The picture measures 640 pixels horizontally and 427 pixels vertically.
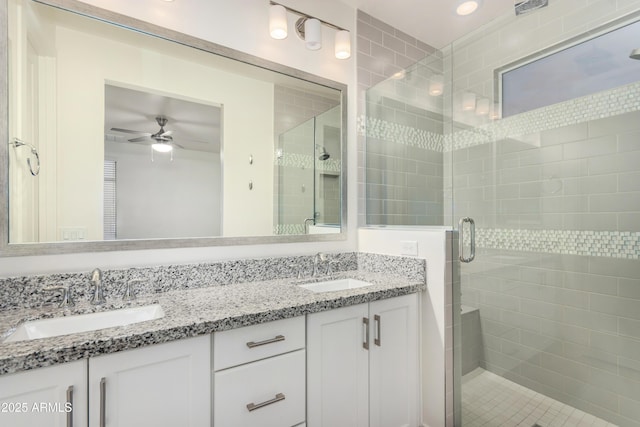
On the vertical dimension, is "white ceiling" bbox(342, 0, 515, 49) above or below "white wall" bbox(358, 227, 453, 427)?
above

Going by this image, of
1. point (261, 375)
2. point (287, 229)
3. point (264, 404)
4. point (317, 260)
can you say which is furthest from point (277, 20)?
point (264, 404)

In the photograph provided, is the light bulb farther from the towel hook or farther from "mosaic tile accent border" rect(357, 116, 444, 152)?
the towel hook

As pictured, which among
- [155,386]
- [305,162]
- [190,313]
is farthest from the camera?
[305,162]

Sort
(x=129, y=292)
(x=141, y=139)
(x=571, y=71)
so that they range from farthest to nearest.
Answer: (x=571, y=71)
(x=141, y=139)
(x=129, y=292)

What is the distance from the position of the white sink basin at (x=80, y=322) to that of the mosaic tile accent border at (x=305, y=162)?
106cm

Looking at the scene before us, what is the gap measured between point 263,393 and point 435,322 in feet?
3.28

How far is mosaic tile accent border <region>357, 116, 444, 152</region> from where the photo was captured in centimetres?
230

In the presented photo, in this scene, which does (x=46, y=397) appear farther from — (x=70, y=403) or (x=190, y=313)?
(x=190, y=313)

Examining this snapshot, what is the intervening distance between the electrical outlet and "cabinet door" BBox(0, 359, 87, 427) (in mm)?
1545

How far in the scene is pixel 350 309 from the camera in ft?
4.87

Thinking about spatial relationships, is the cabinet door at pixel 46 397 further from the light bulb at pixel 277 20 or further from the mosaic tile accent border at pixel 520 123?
the mosaic tile accent border at pixel 520 123

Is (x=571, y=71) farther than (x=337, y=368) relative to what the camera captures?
Yes

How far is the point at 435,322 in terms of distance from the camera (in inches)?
68.2

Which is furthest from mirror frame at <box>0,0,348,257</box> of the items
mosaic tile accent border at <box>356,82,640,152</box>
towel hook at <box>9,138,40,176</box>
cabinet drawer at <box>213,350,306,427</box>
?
cabinet drawer at <box>213,350,306,427</box>
